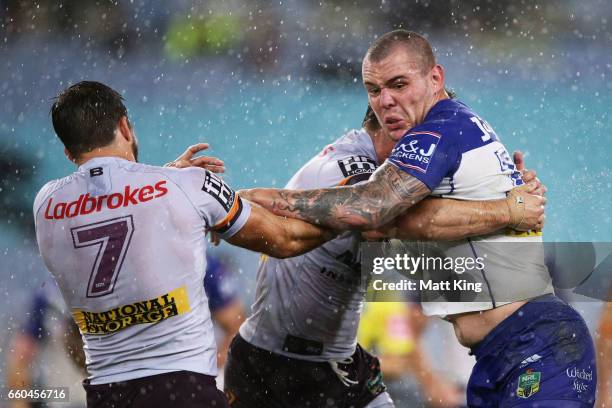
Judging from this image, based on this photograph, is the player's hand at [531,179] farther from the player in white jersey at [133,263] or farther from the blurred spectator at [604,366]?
the blurred spectator at [604,366]

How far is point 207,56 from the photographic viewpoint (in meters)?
10.2

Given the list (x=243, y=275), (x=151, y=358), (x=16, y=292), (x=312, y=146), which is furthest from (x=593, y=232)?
(x=151, y=358)

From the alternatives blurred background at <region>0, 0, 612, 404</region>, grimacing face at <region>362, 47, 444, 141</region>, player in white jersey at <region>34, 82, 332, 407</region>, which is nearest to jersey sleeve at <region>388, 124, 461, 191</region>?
grimacing face at <region>362, 47, 444, 141</region>

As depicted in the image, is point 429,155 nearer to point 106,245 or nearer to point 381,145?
point 381,145

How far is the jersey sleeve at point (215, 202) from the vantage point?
3314 mm

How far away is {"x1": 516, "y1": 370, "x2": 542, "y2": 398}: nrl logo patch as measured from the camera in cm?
355

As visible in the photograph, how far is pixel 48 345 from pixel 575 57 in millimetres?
6989

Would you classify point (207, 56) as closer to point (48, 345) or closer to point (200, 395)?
point (48, 345)

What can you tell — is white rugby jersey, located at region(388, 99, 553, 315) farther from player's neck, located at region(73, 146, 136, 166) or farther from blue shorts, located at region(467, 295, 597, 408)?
player's neck, located at region(73, 146, 136, 166)

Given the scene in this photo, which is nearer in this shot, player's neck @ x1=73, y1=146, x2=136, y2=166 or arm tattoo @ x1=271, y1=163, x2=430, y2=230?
player's neck @ x1=73, y1=146, x2=136, y2=166

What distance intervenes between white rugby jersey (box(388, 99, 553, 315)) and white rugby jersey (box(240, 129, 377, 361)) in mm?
732

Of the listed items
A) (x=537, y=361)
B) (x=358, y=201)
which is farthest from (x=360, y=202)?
(x=537, y=361)

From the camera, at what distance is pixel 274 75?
1011 cm

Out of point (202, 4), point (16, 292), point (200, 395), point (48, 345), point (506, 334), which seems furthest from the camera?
point (202, 4)
